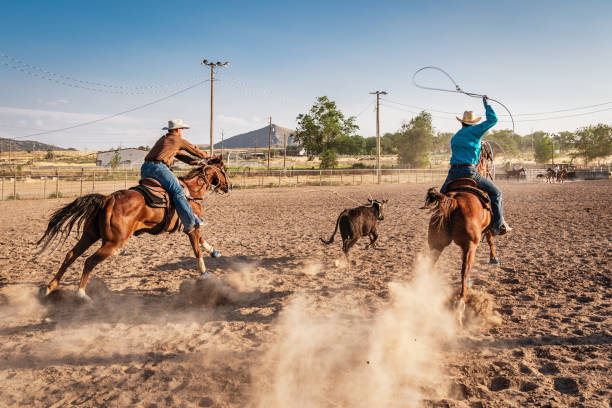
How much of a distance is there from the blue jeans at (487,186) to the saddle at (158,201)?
160 inches

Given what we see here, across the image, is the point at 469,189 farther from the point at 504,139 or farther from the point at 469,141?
the point at 504,139

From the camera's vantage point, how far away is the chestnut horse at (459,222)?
4.50 metres

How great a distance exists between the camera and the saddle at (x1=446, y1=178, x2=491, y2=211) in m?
5.03

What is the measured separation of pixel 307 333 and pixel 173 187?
3073mm

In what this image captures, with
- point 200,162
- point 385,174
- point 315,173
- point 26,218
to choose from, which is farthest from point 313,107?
point 200,162

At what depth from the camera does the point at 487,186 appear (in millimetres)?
5195

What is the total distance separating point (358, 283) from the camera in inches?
227

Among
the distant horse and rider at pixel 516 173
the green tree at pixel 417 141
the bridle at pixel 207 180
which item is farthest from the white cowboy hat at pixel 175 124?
the green tree at pixel 417 141

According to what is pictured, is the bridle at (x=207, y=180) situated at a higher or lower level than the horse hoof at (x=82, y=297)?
higher

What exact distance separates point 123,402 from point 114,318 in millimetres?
1914

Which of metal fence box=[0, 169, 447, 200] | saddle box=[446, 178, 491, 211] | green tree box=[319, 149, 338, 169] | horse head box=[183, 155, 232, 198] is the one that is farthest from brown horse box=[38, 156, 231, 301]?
green tree box=[319, 149, 338, 169]

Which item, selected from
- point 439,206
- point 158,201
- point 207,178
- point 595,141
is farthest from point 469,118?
point 595,141

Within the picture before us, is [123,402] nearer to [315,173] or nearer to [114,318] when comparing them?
[114,318]

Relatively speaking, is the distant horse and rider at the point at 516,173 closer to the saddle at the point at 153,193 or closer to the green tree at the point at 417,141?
the green tree at the point at 417,141
